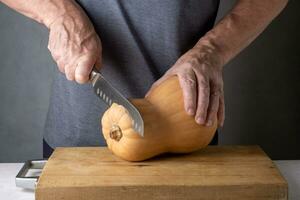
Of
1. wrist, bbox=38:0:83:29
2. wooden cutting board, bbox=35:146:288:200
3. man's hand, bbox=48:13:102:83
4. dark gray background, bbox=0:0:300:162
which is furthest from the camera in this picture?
dark gray background, bbox=0:0:300:162

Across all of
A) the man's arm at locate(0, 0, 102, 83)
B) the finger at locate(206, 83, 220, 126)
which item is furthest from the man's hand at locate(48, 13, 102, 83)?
the finger at locate(206, 83, 220, 126)

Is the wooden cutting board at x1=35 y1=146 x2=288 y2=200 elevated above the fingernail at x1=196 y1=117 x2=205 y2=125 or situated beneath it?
situated beneath

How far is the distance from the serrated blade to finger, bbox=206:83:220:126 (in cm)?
13

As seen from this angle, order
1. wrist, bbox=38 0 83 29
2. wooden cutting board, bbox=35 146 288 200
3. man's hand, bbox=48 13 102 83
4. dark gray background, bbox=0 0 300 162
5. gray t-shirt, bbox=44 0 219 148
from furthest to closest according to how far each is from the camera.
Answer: dark gray background, bbox=0 0 300 162
gray t-shirt, bbox=44 0 219 148
wrist, bbox=38 0 83 29
man's hand, bbox=48 13 102 83
wooden cutting board, bbox=35 146 288 200

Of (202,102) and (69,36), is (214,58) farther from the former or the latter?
(69,36)

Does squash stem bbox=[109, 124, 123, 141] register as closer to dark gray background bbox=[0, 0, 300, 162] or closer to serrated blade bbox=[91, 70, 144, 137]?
serrated blade bbox=[91, 70, 144, 137]

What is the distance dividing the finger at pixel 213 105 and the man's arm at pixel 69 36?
8.4 inches

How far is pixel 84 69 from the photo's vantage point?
3.19ft

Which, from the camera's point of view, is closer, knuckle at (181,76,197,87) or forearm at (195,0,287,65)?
knuckle at (181,76,197,87)

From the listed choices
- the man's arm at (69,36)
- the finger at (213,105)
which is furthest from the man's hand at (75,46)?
the finger at (213,105)

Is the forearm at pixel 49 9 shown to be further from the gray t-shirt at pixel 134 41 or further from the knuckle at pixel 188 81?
the knuckle at pixel 188 81

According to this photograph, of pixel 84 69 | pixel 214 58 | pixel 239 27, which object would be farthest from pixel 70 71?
pixel 239 27

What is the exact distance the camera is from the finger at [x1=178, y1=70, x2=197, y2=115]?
1000 millimetres

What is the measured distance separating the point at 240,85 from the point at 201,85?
102 cm
